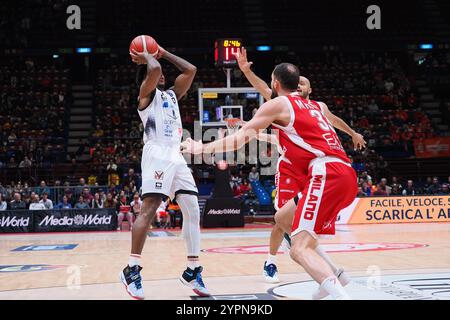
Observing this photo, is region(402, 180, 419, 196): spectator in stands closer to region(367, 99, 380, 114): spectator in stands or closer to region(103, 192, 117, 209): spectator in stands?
region(367, 99, 380, 114): spectator in stands

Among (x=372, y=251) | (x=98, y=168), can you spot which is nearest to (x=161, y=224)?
(x=98, y=168)

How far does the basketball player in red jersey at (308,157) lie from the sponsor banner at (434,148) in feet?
70.6

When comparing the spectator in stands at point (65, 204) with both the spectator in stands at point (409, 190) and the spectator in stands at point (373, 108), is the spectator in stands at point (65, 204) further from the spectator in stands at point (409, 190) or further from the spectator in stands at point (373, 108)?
the spectator in stands at point (373, 108)

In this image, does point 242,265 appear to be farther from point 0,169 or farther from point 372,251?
point 0,169

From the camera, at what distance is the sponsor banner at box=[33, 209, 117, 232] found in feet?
58.7

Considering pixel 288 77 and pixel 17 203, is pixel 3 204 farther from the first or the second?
pixel 288 77

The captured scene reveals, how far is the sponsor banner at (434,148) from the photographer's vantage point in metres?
25.4

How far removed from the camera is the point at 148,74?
19.3 feet

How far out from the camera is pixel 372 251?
983 cm

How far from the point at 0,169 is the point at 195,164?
7.36 metres

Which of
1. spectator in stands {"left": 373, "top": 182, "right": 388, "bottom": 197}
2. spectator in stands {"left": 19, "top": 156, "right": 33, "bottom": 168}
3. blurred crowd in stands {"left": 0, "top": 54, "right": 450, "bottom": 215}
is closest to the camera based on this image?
spectator in stands {"left": 373, "top": 182, "right": 388, "bottom": 197}

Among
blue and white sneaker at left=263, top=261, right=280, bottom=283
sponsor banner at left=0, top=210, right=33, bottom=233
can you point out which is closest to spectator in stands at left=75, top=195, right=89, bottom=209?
sponsor banner at left=0, top=210, right=33, bottom=233

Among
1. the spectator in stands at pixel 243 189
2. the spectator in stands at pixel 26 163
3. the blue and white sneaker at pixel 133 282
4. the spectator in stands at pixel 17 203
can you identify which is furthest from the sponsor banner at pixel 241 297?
the spectator in stands at pixel 26 163

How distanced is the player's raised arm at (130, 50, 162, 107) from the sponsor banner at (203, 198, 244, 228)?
11.7 metres
